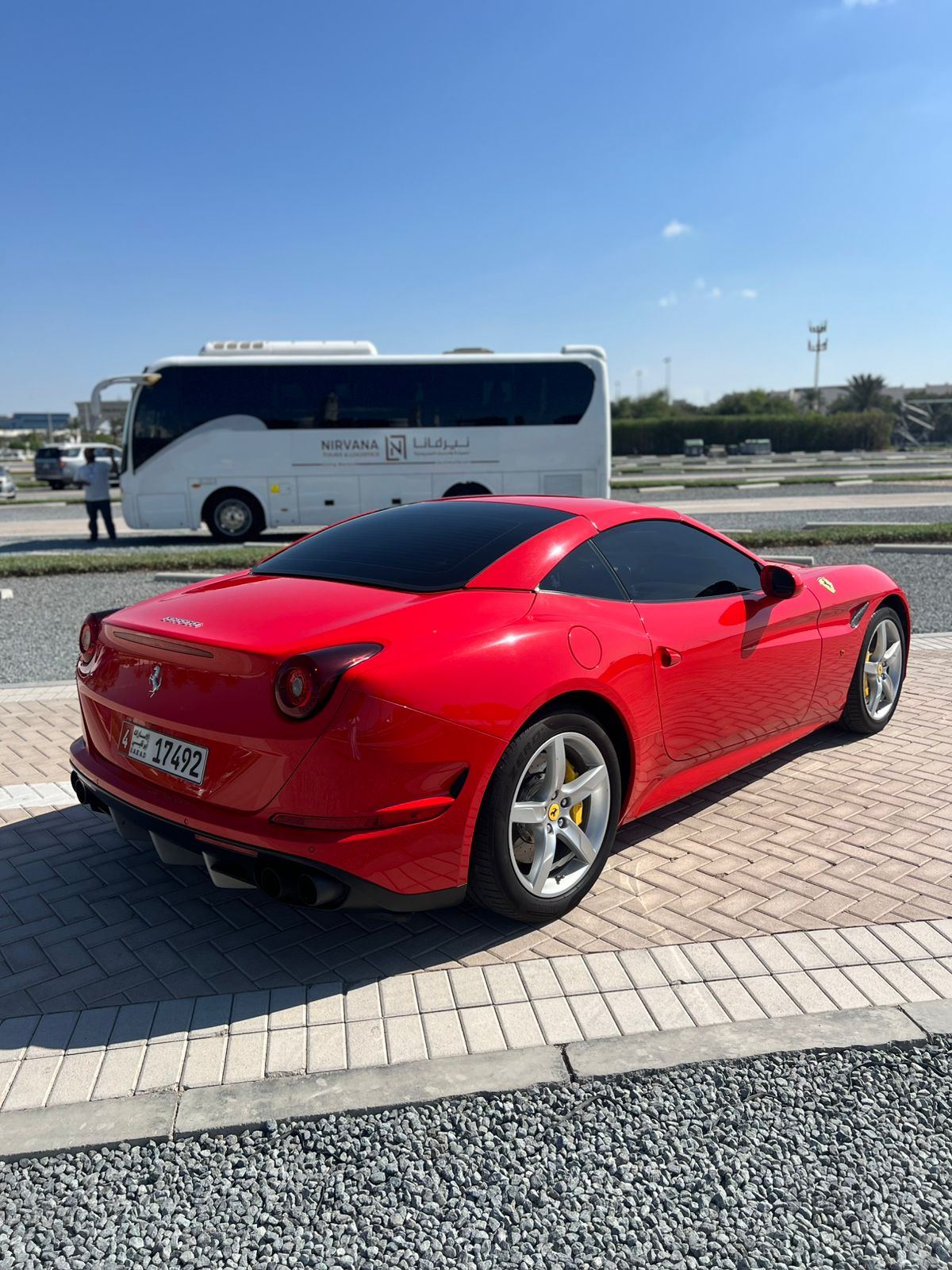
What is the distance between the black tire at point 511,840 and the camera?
3074 millimetres

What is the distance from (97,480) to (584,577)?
15892 millimetres

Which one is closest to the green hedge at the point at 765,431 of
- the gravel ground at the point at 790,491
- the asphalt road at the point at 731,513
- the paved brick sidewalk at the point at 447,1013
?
the gravel ground at the point at 790,491

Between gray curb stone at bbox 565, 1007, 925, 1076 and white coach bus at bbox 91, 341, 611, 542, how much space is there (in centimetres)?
1566

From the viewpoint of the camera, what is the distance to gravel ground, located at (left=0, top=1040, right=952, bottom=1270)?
6.70 ft

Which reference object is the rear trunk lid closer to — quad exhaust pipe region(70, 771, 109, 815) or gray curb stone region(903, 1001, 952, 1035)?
quad exhaust pipe region(70, 771, 109, 815)

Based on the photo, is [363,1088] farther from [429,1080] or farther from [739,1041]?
[739,1041]

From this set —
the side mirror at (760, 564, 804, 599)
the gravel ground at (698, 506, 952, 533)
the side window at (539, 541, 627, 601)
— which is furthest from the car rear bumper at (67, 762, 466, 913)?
the gravel ground at (698, 506, 952, 533)

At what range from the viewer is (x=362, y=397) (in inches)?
706

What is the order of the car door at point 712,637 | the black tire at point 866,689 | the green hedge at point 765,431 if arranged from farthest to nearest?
the green hedge at point 765,431, the black tire at point 866,689, the car door at point 712,637

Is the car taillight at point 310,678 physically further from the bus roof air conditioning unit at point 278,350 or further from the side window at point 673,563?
the bus roof air conditioning unit at point 278,350

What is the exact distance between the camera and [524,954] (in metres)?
3.23

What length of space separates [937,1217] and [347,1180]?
1.32m

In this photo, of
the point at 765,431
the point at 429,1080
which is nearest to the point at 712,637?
the point at 429,1080

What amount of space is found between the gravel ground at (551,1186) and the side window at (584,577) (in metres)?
1.69
